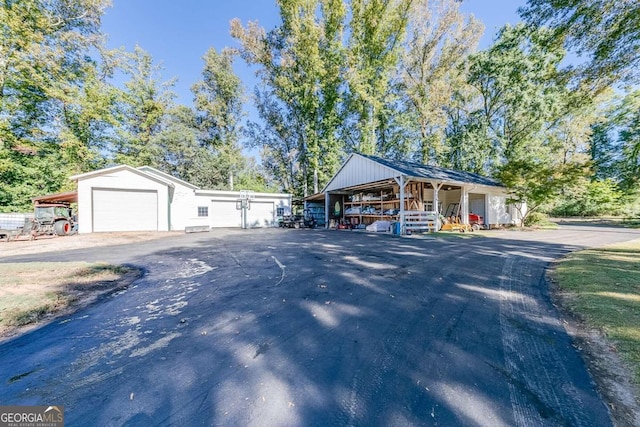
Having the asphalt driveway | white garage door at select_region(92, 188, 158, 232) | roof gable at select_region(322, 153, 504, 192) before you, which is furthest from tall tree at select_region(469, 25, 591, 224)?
white garage door at select_region(92, 188, 158, 232)

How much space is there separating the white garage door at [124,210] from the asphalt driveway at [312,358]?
13.3m

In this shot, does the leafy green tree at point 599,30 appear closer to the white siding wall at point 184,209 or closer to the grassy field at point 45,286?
the grassy field at point 45,286

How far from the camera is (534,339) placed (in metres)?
2.65

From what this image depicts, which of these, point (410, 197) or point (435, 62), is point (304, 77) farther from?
point (410, 197)

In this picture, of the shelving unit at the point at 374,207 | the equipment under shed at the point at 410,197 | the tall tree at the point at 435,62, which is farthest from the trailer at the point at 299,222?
the tall tree at the point at 435,62

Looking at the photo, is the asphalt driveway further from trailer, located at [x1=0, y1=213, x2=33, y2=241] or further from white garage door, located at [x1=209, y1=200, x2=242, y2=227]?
white garage door, located at [x1=209, y1=200, x2=242, y2=227]

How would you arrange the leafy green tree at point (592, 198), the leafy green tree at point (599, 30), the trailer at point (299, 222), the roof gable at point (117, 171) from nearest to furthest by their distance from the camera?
the leafy green tree at point (599, 30) → the roof gable at point (117, 171) → the leafy green tree at point (592, 198) → the trailer at point (299, 222)

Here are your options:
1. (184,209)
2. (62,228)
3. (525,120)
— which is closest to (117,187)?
(62,228)

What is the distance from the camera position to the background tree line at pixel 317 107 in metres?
15.6

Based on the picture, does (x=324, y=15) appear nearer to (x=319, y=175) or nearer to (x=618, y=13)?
(x=319, y=175)

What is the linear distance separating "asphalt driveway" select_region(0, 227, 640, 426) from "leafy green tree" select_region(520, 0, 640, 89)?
7181 millimetres

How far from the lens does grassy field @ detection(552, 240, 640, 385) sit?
99.3 inches

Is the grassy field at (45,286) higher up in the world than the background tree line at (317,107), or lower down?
lower down

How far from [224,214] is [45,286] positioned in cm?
1657
